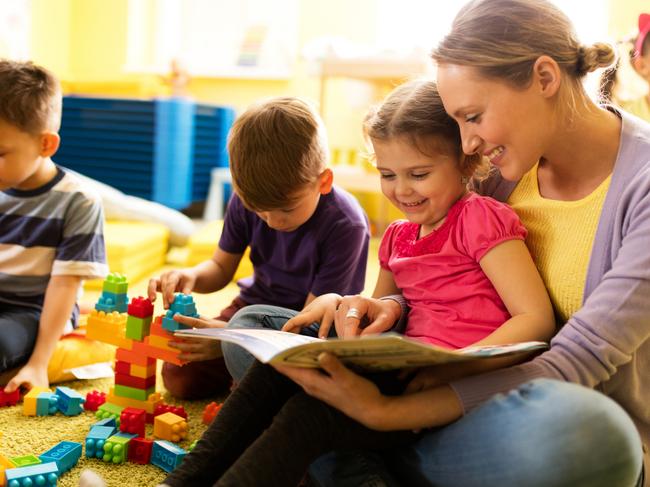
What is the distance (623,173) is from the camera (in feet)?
2.84

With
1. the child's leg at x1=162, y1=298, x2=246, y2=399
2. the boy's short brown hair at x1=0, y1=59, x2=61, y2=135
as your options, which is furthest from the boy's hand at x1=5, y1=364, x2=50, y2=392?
the boy's short brown hair at x1=0, y1=59, x2=61, y2=135

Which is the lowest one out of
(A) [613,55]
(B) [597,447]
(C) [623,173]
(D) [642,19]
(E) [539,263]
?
(B) [597,447]

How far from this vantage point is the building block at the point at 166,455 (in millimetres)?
1040

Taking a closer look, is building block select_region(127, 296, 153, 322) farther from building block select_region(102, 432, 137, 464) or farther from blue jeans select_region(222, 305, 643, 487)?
blue jeans select_region(222, 305, 643, 487)

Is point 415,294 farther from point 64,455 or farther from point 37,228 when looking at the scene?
point 37,228

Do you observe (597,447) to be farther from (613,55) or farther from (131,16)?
(131,16)

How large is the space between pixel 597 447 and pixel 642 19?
3.65ft

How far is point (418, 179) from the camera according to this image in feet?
3.27

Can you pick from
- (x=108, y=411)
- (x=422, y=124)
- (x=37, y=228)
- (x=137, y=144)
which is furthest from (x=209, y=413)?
(x=137, y=144)

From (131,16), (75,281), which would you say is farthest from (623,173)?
(131,16)

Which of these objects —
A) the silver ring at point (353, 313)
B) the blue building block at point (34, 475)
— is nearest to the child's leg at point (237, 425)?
the silver ring at point (353, 313)

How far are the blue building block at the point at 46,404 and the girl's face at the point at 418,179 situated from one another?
0.68 m

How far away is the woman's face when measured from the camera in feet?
2.82

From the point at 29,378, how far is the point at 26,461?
34cm
